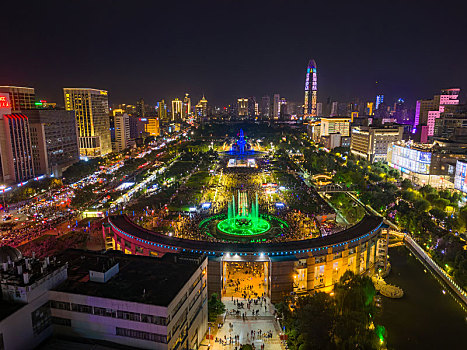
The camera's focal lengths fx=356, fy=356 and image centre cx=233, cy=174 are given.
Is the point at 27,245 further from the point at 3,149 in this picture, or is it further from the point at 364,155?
the point at 364,155

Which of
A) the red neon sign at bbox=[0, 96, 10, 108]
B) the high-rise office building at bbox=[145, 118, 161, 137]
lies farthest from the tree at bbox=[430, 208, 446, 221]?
the high-rise office building at bbox=[145, 118, 161, 137]

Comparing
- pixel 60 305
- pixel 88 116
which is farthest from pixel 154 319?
pixel 88 116

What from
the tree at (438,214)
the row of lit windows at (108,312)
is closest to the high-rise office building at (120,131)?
the tree at (438,214)

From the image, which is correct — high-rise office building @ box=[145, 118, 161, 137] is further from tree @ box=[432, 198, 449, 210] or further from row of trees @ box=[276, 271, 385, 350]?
row of trees @ box=[276, 271, 385, 350]

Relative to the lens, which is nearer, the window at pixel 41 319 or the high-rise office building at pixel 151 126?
the window at pixel 41 319

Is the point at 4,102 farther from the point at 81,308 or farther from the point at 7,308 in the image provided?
the point at 81,308

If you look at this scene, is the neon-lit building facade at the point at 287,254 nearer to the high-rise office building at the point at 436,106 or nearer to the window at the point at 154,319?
the window at the point at 154,319
